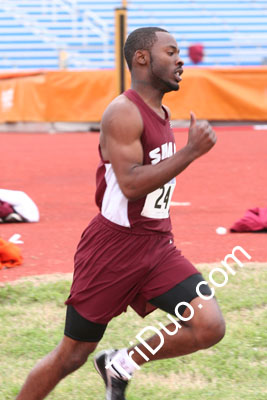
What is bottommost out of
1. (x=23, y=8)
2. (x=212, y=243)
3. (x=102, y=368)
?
(x=23, y=8)

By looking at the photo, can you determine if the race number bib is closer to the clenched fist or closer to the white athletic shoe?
the clenched fist

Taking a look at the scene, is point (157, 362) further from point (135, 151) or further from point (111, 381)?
point (135, 151)

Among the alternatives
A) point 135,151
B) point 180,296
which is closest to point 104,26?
point 135,151

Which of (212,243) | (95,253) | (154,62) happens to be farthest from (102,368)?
(212,243)

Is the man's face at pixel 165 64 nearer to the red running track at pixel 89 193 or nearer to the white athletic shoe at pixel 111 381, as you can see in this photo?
the white athletic shoe at pixel 111 381

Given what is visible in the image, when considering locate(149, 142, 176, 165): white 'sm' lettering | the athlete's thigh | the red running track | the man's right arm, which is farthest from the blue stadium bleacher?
the athlete's thigh

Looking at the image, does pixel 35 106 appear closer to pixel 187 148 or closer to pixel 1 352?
pixel 1 352

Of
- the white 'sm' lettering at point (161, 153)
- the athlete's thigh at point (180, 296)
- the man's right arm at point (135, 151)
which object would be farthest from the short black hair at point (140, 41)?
the athlete's thigh at point (180, 296)

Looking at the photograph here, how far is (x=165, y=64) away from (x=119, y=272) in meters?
0.93

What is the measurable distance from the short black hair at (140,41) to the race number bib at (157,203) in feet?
1.93

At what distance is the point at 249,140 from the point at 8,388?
1396cm

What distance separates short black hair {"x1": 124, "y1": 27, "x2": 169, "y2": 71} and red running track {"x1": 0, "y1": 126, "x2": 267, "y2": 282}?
2850mm

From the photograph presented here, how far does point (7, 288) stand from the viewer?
18.3ft

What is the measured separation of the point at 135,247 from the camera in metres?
3.50
